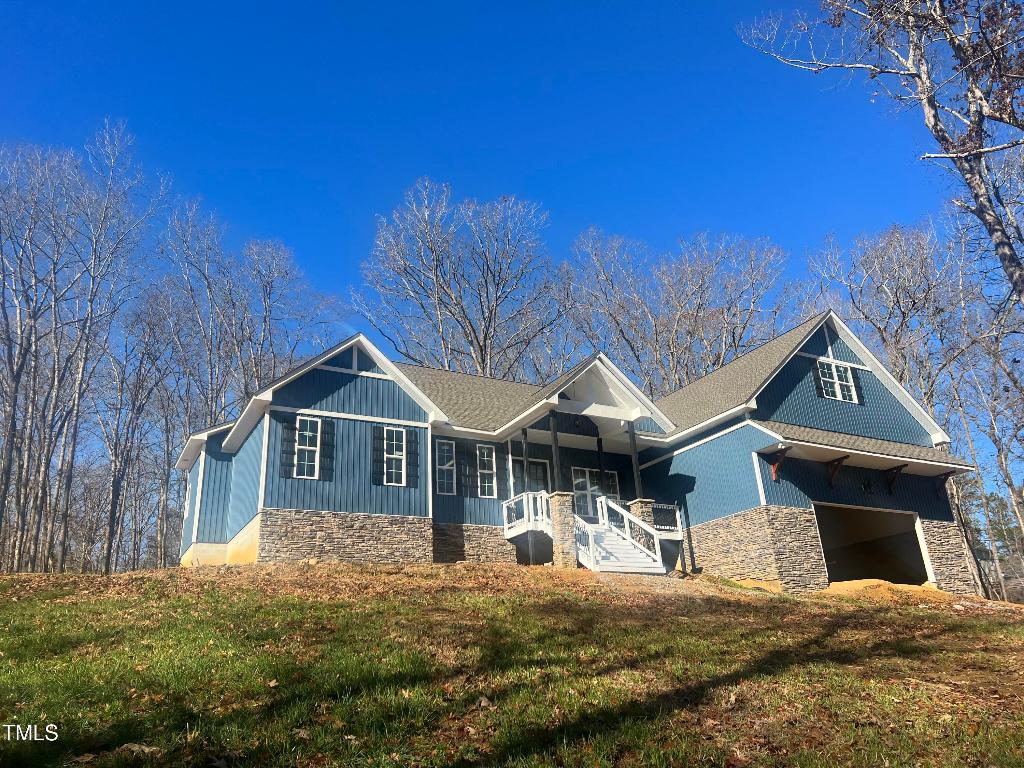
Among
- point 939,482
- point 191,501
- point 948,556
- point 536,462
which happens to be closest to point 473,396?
point 536,462

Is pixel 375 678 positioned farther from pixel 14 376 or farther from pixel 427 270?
pixel 427 270

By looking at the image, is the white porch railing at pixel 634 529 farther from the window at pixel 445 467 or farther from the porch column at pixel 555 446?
the window at pixel 445 467

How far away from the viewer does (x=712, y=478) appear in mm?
20578

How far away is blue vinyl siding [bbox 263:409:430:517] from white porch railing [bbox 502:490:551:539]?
251 centimetres

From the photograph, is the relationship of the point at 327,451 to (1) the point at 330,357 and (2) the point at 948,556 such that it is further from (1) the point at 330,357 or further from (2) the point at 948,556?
(2) the point at 948,556

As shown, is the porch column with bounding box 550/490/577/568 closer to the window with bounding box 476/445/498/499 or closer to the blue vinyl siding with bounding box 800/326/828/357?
the window with bounding box 476/445/498/499

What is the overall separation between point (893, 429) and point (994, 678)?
1602 centimetres

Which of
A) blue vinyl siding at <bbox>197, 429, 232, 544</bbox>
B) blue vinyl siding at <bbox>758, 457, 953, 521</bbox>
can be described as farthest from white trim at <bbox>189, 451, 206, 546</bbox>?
blue vinyl siding at <bbox>758, 457, 953, 521</bbox>

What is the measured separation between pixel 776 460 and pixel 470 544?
812cm

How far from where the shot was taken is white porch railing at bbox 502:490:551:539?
741 inches

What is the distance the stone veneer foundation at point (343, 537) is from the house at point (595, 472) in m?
0.04

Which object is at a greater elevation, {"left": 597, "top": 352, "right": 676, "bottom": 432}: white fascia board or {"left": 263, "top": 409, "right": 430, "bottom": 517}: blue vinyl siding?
{"left": 597, "top": 352, "right": 676, "bottom": 432}: white fascia board

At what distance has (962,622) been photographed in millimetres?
Result: 12586

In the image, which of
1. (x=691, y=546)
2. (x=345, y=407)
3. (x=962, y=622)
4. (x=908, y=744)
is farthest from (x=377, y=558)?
(x=908, y=744)
